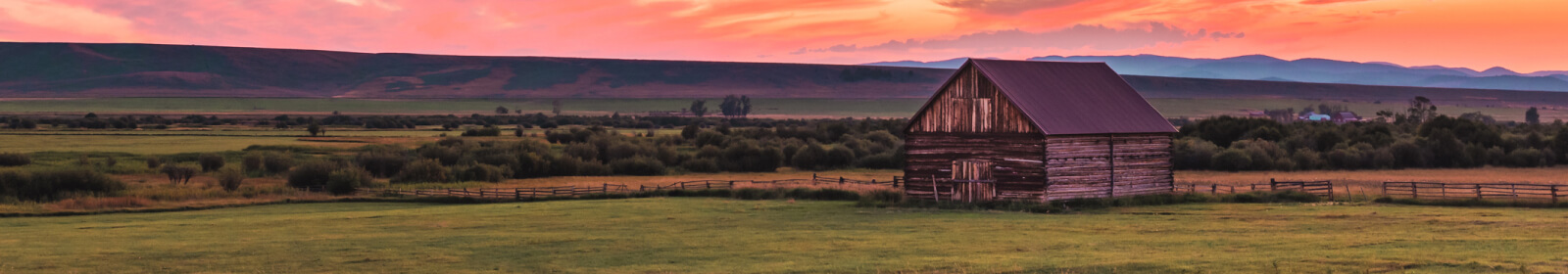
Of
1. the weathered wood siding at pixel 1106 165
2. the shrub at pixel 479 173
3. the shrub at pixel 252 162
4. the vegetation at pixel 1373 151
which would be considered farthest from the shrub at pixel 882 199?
the shrub at pixel 252 162

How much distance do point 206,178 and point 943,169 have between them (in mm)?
37174

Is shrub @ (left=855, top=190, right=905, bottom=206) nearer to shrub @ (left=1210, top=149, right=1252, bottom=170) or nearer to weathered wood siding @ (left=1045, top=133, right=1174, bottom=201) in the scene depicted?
weathered wood siding @ (left=1045, top=133, right=1174, bottom=201)

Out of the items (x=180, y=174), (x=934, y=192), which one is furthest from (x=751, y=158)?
(x=934, y=192)

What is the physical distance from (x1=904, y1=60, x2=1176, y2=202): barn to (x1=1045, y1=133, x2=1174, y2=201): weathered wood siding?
27 mm

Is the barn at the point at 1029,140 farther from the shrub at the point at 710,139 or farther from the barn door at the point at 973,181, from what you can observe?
the shrub at the point at 710,139

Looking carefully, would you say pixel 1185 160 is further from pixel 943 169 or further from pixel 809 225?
pixel 809 225

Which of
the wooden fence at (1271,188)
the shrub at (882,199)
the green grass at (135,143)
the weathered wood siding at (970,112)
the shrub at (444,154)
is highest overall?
the weathered wood siding at (970,112)

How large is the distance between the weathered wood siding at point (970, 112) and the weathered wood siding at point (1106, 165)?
1.28 metres

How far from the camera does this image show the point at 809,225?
94.8 feet

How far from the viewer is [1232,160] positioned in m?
61.7

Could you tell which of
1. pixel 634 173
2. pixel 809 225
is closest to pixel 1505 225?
pixel 809 225

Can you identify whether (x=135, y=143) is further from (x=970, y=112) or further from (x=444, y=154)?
(x=970, y=112)

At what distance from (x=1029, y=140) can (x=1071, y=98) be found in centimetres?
318

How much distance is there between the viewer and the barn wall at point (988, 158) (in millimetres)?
35188
